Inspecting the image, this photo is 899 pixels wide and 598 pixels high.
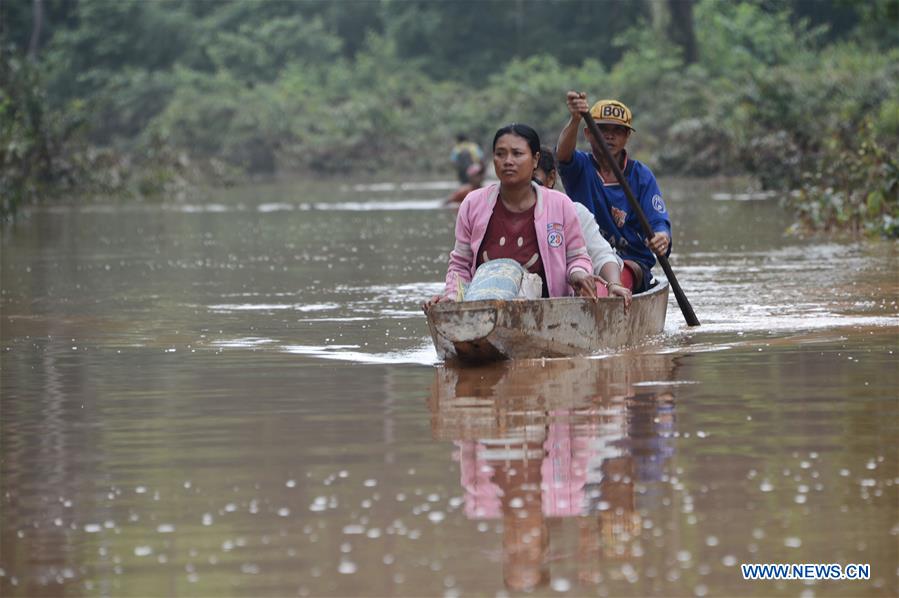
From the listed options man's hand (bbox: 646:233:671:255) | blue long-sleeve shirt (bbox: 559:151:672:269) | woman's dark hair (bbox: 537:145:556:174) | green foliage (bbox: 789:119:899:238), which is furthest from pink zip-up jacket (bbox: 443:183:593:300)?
green foliage (bbox: 789:119:899:238)

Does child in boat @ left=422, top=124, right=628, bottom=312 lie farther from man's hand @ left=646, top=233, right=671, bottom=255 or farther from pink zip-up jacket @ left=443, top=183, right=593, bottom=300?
man's hand @ left=646, top=233, right=671, bottom=255

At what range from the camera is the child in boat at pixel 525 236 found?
10.1 m

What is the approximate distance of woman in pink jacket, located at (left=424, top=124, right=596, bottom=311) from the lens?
10086 millimetres

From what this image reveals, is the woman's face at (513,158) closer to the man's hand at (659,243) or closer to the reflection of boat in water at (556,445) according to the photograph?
the reflection of boat in water at (556,445)

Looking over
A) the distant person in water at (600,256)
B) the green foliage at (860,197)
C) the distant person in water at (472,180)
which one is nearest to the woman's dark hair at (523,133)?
the distant person in water at (600,256)

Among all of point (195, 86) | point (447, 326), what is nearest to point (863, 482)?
point (447, 326)

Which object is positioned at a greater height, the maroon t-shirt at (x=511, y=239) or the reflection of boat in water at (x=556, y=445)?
the maroon t-shirt at (x=511, y=239)

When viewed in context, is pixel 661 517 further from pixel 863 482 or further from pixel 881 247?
pixel 881 247

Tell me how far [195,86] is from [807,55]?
22880 millimetres

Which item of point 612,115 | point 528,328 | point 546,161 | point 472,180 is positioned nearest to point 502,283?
point 528,328

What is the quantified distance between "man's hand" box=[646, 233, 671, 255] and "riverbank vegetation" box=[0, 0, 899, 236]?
1514 cm

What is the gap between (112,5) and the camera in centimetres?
6400

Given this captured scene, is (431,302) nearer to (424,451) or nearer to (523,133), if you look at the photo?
(523,133)

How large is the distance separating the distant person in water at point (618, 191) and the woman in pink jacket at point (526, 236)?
87cm
